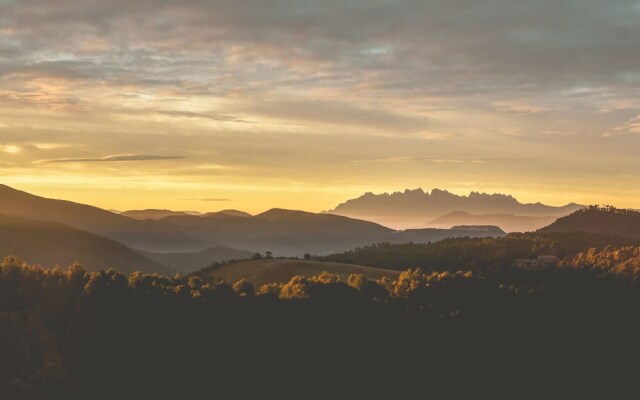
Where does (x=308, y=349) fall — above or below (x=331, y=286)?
below

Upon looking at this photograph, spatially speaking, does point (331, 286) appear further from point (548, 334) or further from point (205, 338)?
point (548, 334)

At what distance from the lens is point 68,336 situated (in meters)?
78.7

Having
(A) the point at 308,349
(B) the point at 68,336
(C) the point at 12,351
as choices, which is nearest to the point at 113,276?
(B) the point at 68,336

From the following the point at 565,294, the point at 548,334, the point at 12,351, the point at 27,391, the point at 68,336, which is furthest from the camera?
the point at 565,294

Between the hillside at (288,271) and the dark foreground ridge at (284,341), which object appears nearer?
the dark foreground ridge at (284,341)

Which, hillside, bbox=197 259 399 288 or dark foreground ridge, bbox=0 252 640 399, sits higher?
hillside, bbox=197 259 399 288

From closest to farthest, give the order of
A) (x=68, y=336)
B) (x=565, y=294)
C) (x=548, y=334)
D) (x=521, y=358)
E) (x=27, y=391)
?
(x=27, y=391) → (x=68, y=336) → (x=521, y=358) → (x=548, y=334) → (x=565, y=294)

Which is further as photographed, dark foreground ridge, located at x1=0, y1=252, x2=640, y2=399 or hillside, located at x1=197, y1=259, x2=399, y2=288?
hillside, located at x1=197, y1=259, x2=399, y2=288

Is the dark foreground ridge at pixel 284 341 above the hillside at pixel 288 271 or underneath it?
underneath

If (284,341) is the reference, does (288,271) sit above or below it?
above

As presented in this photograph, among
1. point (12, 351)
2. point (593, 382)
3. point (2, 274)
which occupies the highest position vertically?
point (2, 274)

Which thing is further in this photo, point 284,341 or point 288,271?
point 288,271

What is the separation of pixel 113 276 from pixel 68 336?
13.1 metres

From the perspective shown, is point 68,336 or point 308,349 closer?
point 68,336
